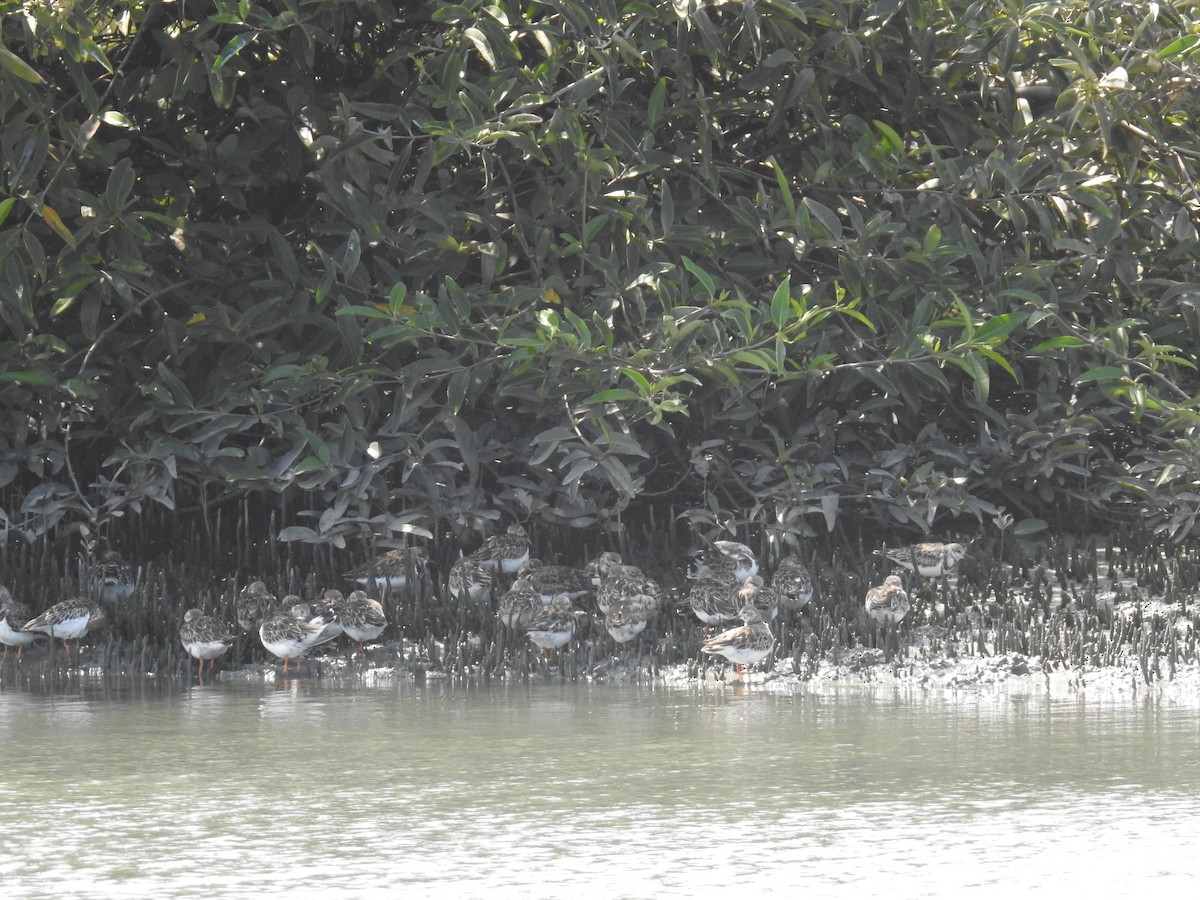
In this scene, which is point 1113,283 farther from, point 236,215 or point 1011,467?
point 236,215

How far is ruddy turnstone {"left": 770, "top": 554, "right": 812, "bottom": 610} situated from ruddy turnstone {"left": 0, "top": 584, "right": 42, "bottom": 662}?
3920mm

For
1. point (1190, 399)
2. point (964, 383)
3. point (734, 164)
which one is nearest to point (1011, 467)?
point (964, 383)

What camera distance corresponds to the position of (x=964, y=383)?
1065cm

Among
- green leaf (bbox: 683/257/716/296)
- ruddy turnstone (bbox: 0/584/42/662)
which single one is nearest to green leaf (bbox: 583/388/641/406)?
green leaf (bbox: 683/257/716/296)

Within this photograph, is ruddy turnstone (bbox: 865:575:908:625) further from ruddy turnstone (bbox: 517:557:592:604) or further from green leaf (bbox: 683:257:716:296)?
green leaf (bbox: 683:257:716:296)

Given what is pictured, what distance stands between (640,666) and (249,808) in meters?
3.70

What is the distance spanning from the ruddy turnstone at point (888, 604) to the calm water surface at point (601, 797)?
109 centimetres

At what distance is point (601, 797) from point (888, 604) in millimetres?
3813

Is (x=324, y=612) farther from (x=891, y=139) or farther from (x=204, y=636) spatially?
(x=891, y=139)

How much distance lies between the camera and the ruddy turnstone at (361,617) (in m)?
9.06

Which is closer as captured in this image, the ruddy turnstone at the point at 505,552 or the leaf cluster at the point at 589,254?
the leaf cluster at the point at 589,254

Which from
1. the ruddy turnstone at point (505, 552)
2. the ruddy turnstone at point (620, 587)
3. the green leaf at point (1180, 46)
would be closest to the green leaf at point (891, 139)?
the green leaf at point (1180, 46)

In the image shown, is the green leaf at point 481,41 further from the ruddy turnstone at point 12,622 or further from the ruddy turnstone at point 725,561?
the ruddy turnstone at point 12,622

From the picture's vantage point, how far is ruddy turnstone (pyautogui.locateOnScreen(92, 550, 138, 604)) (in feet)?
32.1
